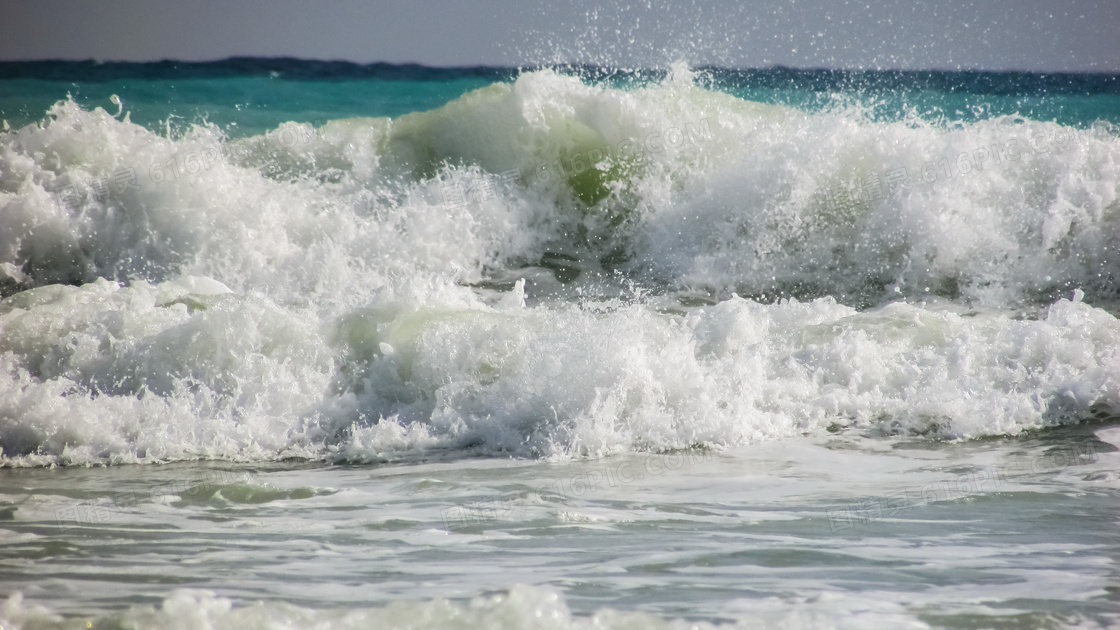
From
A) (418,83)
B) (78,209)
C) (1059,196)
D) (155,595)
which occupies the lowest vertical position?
(155,595)

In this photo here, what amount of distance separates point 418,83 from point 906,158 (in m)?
11.2

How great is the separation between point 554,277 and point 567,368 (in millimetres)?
3095

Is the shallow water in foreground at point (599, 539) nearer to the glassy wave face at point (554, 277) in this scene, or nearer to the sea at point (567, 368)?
the sea at point (567, 368)

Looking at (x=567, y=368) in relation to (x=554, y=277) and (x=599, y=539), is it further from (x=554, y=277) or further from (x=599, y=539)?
(x=554, y=277)

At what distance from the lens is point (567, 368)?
4.09 m

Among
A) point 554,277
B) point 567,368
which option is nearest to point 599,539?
point 567,368

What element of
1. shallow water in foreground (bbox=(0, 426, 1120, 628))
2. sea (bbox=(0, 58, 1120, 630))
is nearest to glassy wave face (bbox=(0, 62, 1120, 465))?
sea (bbox=(0, 58, 1120, 630))

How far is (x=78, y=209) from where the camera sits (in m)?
7.11

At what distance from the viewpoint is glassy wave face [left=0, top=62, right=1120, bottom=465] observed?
407 cm

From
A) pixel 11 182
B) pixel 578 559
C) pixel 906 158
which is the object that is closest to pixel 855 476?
pixel 578 559

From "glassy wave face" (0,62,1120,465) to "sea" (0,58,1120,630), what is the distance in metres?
0.02

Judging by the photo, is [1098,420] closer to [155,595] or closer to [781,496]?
[781,496]

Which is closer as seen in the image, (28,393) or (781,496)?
(781,496)

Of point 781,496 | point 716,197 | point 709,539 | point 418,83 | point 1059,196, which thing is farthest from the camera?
point 418,83
